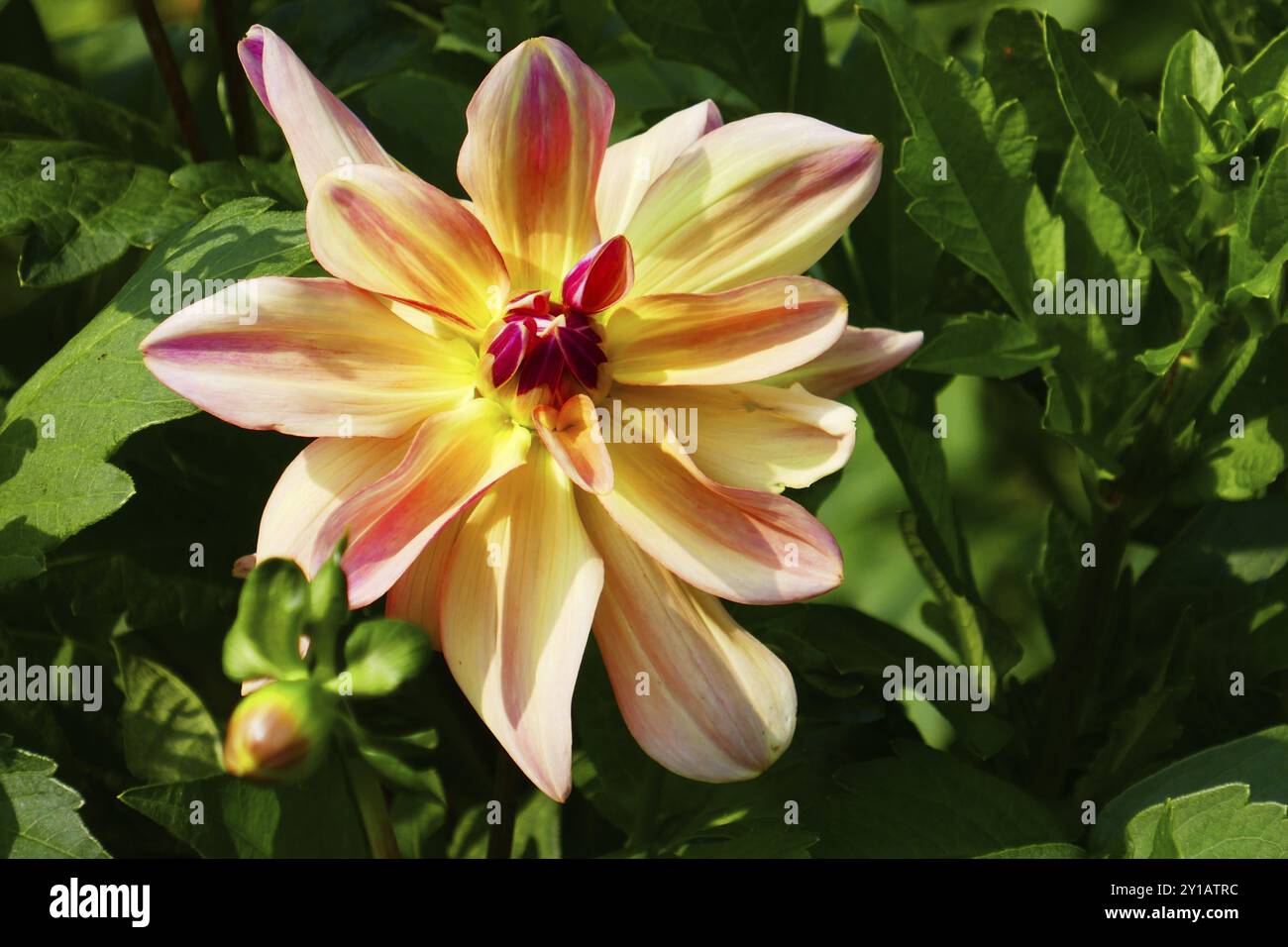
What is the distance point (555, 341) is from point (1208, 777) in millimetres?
424

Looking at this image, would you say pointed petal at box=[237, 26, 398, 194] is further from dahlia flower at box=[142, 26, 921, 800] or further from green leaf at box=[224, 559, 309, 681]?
green leaf at box=[224, 559, 309, 681]

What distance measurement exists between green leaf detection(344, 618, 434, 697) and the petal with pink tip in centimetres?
12

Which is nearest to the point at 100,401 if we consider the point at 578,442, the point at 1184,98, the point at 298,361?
the point at 298,361

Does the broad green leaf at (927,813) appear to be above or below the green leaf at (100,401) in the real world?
below

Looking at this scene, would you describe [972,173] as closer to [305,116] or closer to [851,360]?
[851,360]

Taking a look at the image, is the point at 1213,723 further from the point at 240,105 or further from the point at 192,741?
the point at 240,105

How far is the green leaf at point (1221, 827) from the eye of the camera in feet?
2.16

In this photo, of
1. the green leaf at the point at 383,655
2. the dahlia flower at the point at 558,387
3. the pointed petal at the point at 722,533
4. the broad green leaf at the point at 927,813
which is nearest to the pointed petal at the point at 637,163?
the dahlia flower at the point at 558,387

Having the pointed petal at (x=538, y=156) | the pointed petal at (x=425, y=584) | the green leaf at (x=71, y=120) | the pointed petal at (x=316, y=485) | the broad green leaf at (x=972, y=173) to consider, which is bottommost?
the pointed petal at (x=425, y=584)

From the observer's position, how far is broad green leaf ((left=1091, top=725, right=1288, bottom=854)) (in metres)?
0.72

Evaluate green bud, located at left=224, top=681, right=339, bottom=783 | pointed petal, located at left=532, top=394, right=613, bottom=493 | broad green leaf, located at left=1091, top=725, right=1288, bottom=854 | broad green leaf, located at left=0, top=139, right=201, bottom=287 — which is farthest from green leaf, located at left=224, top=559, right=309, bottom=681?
broad green leaf, located at left=1091, top=725, right=1288, bottom=854

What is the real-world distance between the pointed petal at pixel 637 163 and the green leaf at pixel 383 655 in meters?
0.22

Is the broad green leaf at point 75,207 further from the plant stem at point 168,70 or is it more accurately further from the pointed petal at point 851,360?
the pointed petal at point 851,360
